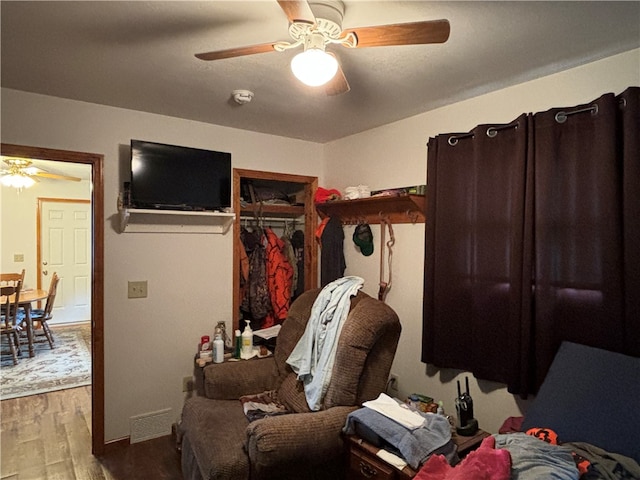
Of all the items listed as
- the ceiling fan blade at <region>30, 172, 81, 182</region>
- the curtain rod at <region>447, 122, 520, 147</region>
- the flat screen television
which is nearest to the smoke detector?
the flat screen television

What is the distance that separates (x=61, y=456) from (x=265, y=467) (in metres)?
1.79

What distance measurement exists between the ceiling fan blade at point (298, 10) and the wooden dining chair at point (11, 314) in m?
4.67

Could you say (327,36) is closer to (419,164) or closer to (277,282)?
(419,164)

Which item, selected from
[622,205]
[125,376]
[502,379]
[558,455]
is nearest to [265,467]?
[558,455]

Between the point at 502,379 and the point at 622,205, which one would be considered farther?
the point at 502,379

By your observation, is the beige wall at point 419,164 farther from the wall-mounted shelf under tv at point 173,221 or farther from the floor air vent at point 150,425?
the floor air vent at point 150,425

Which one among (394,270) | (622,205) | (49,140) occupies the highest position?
(49,140)

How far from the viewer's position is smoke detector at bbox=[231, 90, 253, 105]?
235 cm

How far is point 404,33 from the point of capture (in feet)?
4.33

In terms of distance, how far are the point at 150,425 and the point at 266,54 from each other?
8.54 feet

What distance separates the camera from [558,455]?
134 cm

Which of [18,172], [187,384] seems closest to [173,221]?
[187,384]

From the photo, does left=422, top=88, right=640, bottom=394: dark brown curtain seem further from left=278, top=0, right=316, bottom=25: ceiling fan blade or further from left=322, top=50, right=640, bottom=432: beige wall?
left=278, top=0, right=316, bottom=25: ceiling fan blade

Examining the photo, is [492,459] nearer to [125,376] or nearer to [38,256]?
[125,376]
